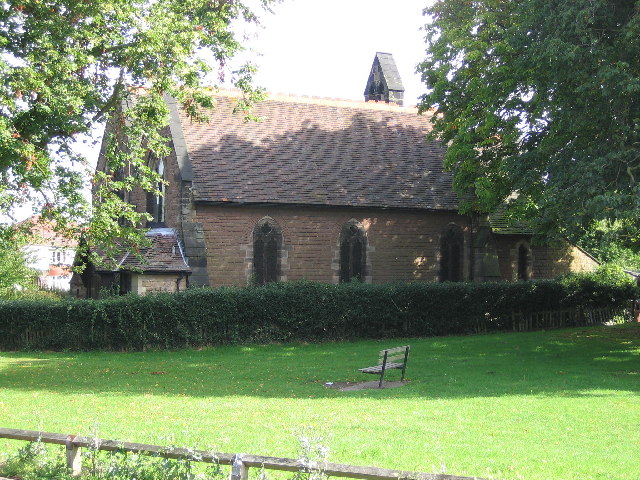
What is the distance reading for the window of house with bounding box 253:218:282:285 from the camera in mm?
27938

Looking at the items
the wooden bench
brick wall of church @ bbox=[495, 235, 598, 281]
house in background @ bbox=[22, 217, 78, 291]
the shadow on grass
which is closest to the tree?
house in background @ bbox=[22, 217, 78, 291]

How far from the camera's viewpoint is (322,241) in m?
28.7

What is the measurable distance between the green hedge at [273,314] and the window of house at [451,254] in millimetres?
2959

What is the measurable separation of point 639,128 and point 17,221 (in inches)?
563

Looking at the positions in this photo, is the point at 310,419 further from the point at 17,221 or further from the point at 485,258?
the point at 485,258

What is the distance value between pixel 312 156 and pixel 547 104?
1350cm

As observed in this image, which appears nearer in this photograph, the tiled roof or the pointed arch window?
the pointed arch window

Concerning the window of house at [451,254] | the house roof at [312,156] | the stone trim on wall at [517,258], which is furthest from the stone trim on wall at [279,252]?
the stone trim on wall at [517,258]

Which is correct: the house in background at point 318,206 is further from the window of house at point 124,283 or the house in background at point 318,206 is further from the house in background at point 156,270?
the window of house at point 124,283

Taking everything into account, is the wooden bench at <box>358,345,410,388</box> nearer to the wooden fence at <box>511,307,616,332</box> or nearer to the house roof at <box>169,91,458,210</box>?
the house roof at <box>169,91,458,210</box>

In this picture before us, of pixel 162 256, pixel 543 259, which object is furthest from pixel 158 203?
pixel 543 259

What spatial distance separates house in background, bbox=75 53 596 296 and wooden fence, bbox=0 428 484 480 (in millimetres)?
18407

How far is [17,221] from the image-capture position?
15.9 meters

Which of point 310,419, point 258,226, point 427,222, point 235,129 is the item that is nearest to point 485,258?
point 427,222
